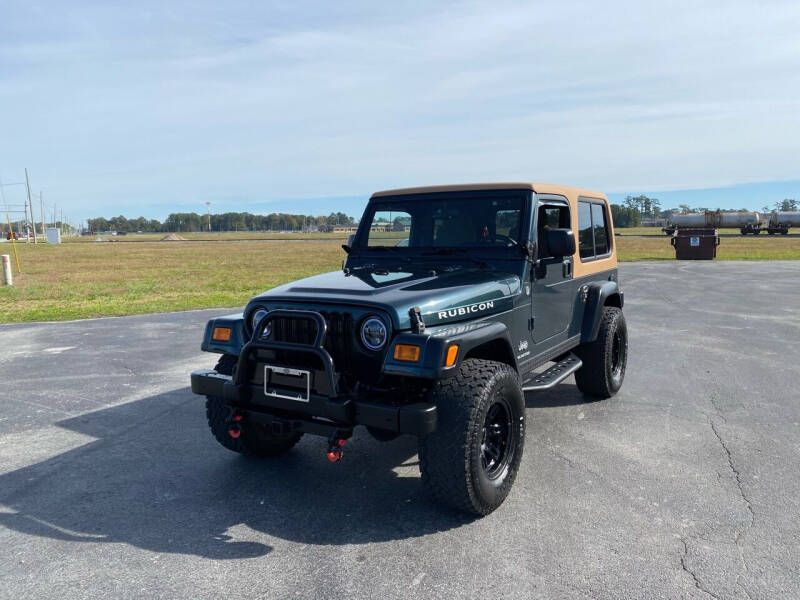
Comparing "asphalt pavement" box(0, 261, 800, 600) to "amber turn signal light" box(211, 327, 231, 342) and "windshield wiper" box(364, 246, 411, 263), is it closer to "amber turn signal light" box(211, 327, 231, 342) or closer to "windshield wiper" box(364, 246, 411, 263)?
"amber turn signal light" box(211, 327, 231, 342)

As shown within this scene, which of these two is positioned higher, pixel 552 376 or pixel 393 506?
pixel 552 376

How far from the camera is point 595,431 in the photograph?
510cm

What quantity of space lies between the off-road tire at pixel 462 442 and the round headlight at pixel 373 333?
412mm

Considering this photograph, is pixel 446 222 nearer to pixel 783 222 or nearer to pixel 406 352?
pixel 406 352

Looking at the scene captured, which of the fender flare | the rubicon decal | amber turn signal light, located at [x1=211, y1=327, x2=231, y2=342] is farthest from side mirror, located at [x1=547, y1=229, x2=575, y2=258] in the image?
amber turn signal light, located at [x1=211, y1=327, x2=231, y2=342]

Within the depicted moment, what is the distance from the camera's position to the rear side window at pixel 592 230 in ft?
18.6

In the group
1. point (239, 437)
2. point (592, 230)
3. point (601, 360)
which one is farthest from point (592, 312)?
point (239, 437)

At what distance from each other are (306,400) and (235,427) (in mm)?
771

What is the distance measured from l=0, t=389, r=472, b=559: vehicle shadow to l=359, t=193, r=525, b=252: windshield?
164cm

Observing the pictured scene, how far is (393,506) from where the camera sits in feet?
12.4

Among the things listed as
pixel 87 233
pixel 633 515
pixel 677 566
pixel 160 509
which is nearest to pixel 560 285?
pixel 633 515

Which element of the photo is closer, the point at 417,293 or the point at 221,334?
the point at 417,293

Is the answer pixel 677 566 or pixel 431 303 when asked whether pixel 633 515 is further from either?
pixel 431 303

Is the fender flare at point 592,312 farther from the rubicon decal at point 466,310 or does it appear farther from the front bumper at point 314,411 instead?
the front bumper at point 314,411
